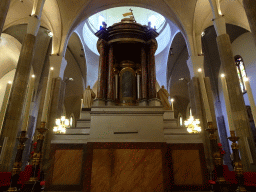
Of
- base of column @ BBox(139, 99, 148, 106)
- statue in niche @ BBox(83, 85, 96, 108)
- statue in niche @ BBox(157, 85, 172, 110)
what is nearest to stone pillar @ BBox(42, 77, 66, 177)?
statue in niche @ BBox(83, 85, 96, 108)

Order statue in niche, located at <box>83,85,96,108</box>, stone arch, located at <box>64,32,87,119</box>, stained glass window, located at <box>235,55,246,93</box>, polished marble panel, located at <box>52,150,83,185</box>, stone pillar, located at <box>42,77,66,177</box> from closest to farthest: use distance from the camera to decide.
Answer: polished marble panel, located at <box>52,150,83,185</box>, statue in niche, located at <box>83,85,96,108</box>, stone pillar, located at <box>42,77,66,177</box>, stained glass window, located at <box>235,55,246,93</box>, stone arch, located at <box>64,32,87,119</box>

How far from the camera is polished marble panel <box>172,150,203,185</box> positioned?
3.41m

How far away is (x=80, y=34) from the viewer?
15320mm

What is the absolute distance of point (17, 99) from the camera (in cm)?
596

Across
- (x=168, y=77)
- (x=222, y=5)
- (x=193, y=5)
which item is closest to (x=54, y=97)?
(x=193, y=5)

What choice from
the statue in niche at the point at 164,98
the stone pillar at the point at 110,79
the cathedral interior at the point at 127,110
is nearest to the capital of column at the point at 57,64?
the cathedral interior at the point at 127,110

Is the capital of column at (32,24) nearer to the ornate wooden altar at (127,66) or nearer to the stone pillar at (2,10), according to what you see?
the ornate wooden altar at (127,66)

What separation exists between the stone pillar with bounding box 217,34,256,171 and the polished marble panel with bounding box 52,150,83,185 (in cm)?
501

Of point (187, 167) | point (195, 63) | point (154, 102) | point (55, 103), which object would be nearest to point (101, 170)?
point (187, 167)

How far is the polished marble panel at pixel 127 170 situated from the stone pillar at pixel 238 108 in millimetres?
4082

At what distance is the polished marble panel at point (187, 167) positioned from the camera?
3.41 metres

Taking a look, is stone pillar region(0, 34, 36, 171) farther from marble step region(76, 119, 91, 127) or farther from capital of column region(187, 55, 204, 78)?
capital of column region(187, 55, 204, 78)

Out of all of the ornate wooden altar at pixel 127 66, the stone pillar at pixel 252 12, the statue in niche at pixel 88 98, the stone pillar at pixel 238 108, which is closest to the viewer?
the stone pillar at pixel 252 12

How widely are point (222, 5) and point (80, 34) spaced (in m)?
10.1
